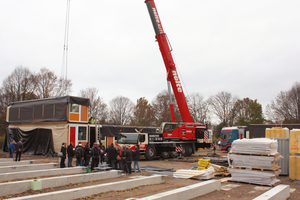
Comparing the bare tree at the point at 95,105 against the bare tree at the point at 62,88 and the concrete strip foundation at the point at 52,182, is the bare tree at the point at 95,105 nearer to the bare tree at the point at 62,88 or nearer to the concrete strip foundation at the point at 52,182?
the bare tree at the point at 62,88

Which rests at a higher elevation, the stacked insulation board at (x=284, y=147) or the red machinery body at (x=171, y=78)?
the red machinery body at (x=171, y=78)

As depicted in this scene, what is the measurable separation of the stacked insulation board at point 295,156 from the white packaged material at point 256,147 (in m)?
1.54

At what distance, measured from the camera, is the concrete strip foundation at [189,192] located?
6745 millimetres

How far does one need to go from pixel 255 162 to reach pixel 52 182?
7.82 m

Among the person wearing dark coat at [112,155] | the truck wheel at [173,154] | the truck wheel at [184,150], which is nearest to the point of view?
the person wearing dark coat at [112,155]

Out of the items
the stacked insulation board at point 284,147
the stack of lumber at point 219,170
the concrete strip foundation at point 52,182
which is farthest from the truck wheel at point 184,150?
the concrete strip foundation at point 52,182

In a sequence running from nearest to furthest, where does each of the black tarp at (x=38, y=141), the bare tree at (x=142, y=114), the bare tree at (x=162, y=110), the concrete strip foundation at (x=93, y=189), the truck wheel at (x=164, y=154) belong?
the concrete strip foundation at (x=93, y=189), the truck wheel at (x=164, y=154), the black tarp at (x=38, y=141), the bare tree at (x=162, y=110), the bare tree at (x=142, y=114)

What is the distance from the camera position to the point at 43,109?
22.4m

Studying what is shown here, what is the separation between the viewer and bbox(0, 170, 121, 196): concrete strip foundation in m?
8.41

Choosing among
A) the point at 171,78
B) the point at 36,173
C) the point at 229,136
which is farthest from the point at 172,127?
the point at 36,173

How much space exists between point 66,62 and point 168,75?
9271 millimetres

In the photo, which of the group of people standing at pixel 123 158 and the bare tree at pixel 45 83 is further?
the bare tree at pixel 45 83

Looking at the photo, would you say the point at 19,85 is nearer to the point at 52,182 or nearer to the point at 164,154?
the point at 164,154

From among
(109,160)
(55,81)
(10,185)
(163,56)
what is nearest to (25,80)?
(55,81)
